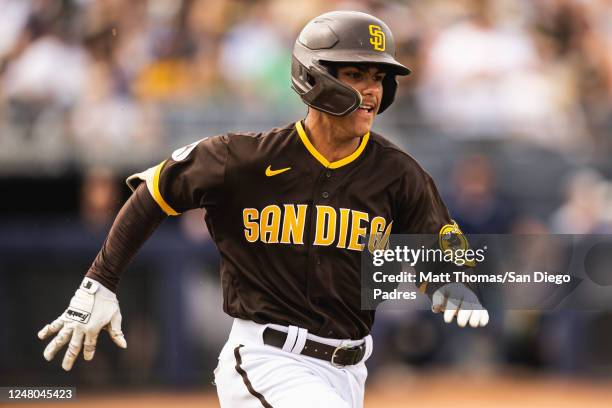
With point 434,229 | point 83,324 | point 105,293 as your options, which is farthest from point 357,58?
point 83,324

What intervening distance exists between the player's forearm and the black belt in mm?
621

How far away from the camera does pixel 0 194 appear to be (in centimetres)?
927

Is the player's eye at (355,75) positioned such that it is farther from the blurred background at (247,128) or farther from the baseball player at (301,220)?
the blurred background at (247,128)

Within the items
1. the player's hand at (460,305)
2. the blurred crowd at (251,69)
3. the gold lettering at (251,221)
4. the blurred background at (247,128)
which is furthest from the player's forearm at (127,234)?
the blurred crowd at (251,69)

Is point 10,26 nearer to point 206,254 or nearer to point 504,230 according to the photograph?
point 206,254

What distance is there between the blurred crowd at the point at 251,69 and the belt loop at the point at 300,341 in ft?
17.6

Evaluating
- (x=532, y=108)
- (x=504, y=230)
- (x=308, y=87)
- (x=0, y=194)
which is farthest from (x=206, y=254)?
(x=308, y=87)

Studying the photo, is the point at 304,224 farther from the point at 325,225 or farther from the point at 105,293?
the point at 105,293

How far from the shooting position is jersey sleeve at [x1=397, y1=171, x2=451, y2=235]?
172 inches

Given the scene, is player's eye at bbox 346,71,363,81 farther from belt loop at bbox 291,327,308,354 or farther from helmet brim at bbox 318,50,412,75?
belt loop at bbox 291,327,308,354

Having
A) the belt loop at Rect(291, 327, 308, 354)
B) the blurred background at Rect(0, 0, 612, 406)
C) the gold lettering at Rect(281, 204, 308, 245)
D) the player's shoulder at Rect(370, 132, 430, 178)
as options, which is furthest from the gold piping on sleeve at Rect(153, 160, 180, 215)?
the blurred background at Rect(0, 0, 612, 406)

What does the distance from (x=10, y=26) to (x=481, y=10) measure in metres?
4.34

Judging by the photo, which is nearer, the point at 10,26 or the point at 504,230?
the point at 504,230

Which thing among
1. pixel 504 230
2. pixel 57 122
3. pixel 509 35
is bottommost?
pixel 504 230
